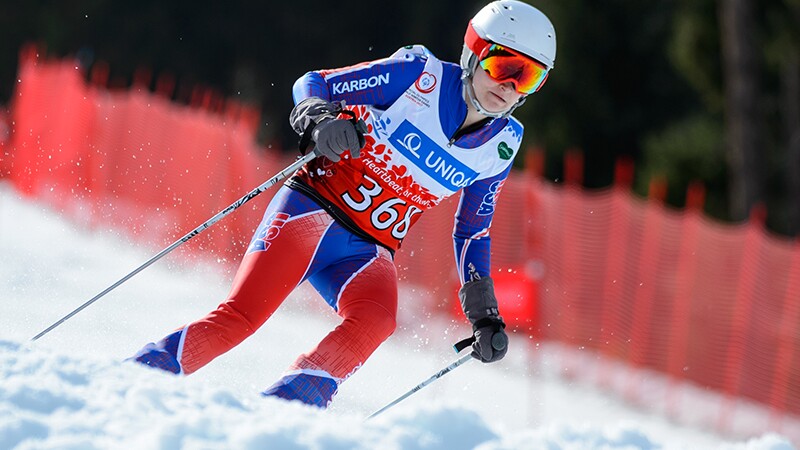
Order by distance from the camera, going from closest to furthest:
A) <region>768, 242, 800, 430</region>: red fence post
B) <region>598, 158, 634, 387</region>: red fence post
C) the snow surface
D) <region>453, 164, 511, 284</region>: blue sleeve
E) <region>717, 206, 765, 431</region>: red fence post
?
the snow surface
<region>453, 164, 511, 284</region>: blue sleeve
<region>768, 242, 800, 430</region>: red fence post
<region>717, 206, 765, 431</region>: red fence post
<region>598, 158, 634, 387</region>: red fence post

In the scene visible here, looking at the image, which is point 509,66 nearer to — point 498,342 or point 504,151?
point 504,151

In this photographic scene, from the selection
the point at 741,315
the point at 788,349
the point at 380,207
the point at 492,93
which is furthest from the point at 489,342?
the point at 741,315

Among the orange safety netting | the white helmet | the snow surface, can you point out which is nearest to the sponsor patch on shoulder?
the white helmet

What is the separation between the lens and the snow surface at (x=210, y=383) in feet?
9.54

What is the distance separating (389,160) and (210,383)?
1098 millimetres

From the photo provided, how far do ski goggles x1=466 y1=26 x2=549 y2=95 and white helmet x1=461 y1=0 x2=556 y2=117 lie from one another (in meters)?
0.02

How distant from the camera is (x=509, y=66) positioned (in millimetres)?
4512

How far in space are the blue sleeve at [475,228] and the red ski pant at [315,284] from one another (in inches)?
16.0

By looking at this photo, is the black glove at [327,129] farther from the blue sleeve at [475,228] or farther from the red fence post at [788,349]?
the red fence post at [788,349]

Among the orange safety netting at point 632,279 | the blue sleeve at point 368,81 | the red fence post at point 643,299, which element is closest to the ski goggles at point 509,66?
the blue sleeve at point 368,81

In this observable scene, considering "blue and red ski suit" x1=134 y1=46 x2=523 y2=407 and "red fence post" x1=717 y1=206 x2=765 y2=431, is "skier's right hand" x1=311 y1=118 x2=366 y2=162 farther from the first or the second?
"red fence post" x1=717 y1=206 x2=765 y2=431

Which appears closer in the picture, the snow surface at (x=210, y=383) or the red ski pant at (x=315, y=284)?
the snow surface at (x=210, y=383)

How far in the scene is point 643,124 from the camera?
26.5 m

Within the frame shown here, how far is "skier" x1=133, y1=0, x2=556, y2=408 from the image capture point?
441 cm
